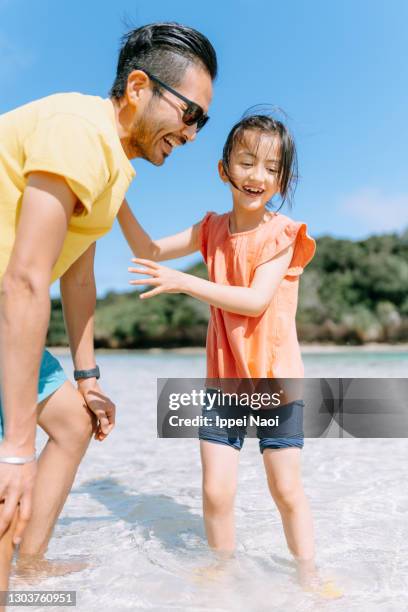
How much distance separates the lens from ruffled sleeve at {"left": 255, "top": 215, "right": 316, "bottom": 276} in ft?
7.89

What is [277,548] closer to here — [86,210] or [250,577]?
[250,577]

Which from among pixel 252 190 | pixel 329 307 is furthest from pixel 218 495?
pixel 329 307

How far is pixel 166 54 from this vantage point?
6.26 ft

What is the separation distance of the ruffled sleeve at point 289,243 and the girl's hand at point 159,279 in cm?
44

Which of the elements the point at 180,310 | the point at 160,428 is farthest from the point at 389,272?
the point at 160,428

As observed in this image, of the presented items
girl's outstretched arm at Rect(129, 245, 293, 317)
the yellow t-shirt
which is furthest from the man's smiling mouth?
the yellow t-shirt

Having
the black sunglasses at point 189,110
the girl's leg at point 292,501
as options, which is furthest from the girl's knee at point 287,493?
the black sunglasses at point 189,110

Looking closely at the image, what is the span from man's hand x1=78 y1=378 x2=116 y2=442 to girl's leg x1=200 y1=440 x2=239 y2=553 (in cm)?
42

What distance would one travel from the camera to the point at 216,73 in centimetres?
203

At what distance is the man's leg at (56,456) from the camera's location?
2.03 metres

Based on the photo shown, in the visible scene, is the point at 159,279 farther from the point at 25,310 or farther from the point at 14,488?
the point at 14,488

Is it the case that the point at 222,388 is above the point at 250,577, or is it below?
above

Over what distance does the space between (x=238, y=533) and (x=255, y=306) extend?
3.88ft

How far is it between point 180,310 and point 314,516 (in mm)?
31529
